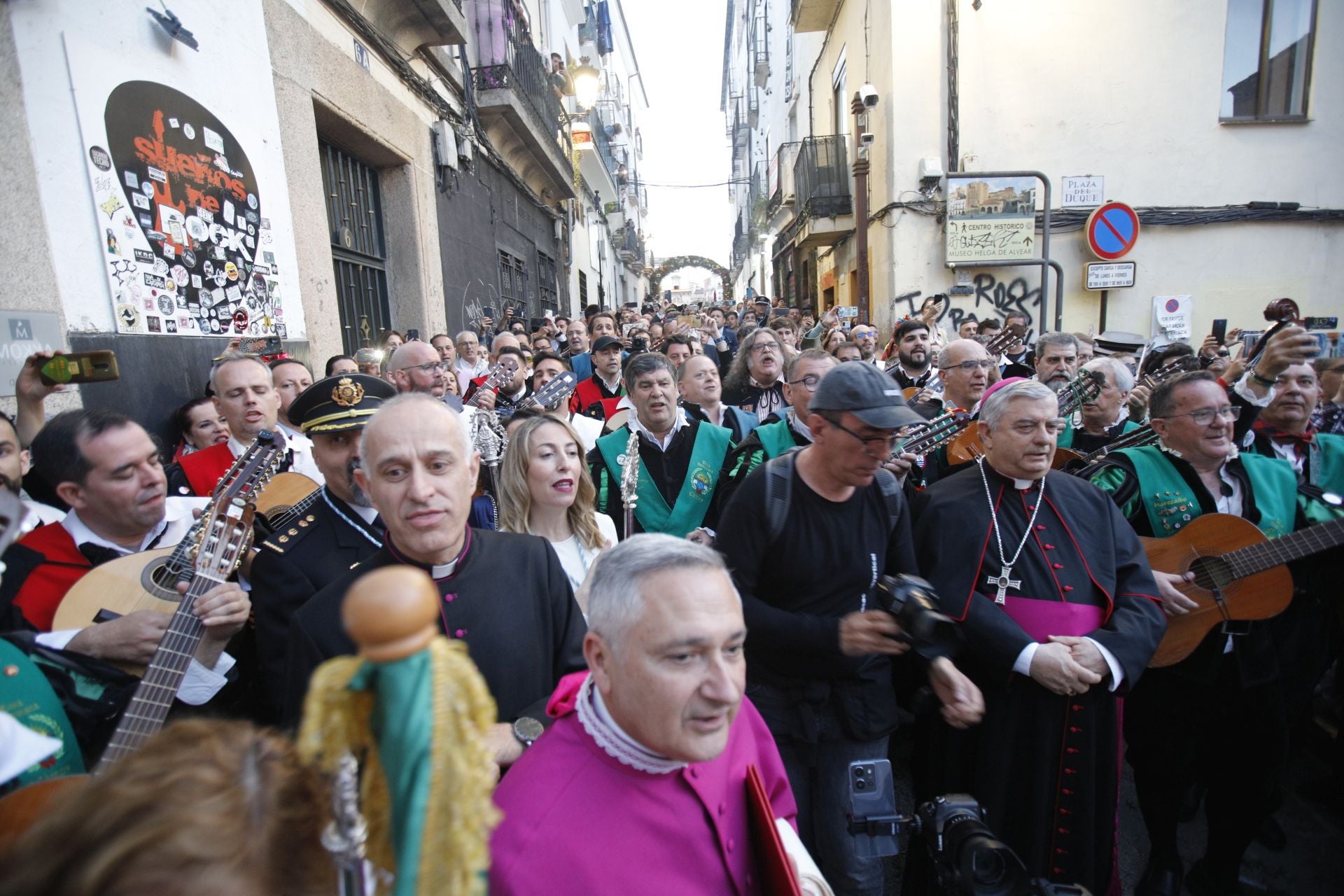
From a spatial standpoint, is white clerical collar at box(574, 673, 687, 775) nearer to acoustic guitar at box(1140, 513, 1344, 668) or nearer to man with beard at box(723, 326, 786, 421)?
acoustic guitar at box(1140, 513, 1344, 668)

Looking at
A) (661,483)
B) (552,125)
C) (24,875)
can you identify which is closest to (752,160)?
(552,125)

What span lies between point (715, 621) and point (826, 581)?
124cm

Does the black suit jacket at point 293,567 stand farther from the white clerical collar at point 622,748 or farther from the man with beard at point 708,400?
the man with beard at point 708,400

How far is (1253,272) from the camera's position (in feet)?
42.1

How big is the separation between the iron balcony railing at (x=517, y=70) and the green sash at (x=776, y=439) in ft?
34.9

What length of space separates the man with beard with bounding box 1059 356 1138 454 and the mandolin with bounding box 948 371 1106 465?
3.3 inches

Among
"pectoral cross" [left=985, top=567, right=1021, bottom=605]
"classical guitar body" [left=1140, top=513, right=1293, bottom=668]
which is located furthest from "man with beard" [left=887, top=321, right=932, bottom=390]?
"pectoral cross" [left=985, top=567, right=1021, bottom=605]

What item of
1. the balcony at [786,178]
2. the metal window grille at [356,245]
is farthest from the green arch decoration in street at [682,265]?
the metal window grille at [356,245]

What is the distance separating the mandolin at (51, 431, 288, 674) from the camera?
2.27m

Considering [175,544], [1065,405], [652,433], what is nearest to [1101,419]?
[1065,405]

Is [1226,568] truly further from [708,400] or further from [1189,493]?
[708,400]

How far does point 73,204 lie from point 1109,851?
596 centimetres

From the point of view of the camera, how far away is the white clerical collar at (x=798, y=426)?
4101mm

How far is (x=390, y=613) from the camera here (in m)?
0.55
